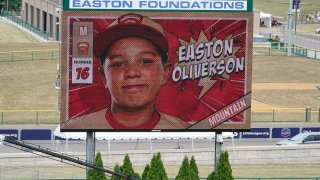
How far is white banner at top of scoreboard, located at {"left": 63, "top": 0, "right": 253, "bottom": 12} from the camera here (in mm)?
35656

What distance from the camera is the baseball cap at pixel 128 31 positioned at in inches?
1410

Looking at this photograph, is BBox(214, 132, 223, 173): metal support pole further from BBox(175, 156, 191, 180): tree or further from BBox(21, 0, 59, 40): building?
BBox(21, 0, 59, 40): building

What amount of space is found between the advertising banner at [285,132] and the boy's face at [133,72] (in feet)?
88.2

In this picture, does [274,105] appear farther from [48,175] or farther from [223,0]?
[223,0]

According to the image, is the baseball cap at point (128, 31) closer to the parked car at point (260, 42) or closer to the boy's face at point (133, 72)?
the boy's face at point (133, 72)

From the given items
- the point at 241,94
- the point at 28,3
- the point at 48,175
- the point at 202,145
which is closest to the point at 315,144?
the point at 202,145

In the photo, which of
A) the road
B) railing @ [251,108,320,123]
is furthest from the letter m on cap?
railing @ [251,108,320,123]

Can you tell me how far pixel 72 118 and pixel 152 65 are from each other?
3.02 m

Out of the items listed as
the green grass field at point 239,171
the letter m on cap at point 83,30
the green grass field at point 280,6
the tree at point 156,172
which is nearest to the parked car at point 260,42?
the green grass field at point 280,6

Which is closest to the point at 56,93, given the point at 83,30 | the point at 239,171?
the point at 239,171

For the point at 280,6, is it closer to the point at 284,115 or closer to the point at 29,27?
the point at 29,27

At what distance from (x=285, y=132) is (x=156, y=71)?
90.4 ft

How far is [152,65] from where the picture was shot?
36.0m

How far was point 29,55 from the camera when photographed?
90438 mm
